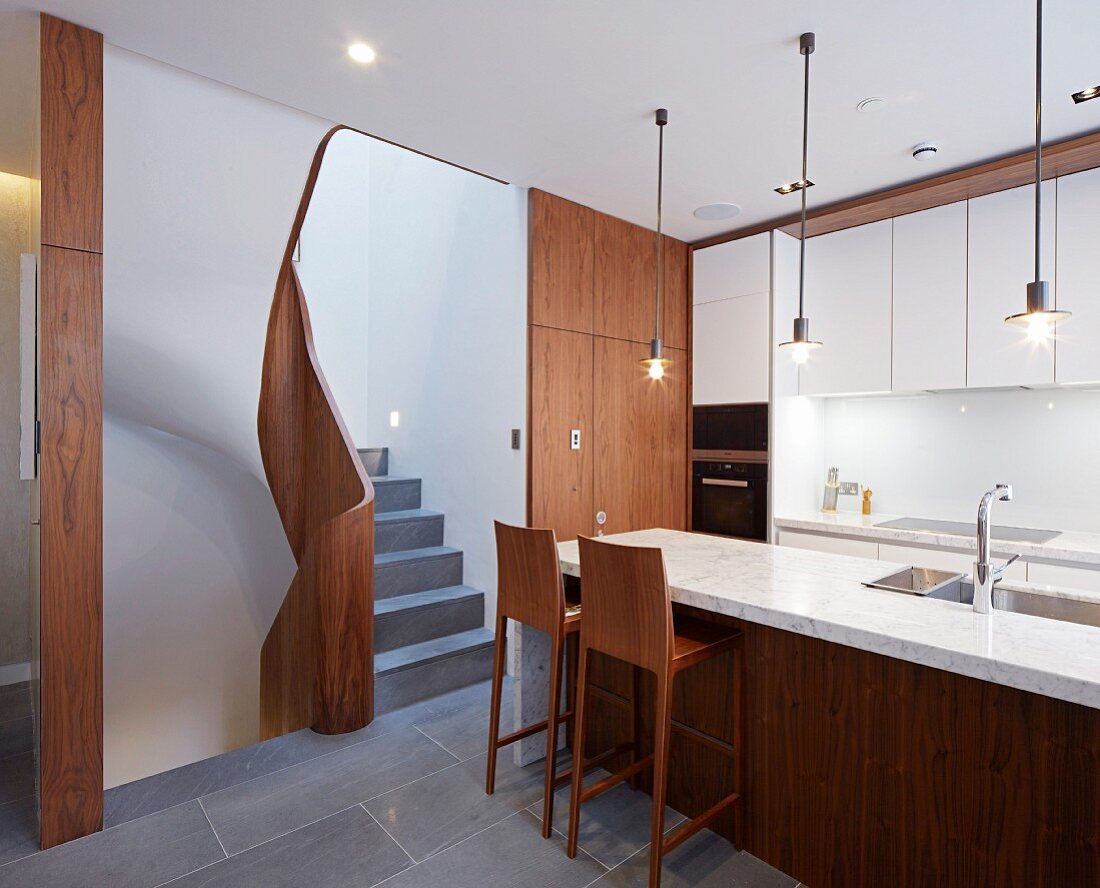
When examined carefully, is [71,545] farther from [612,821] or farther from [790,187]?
[790,187]

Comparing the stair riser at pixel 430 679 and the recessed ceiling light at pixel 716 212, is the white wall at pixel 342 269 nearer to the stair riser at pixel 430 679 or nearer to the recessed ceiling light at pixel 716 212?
the stair riser at pixel 430 679

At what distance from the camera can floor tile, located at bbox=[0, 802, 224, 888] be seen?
193 centimetres

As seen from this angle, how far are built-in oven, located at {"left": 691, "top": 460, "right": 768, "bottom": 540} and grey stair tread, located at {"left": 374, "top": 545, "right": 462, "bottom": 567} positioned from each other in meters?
1.68

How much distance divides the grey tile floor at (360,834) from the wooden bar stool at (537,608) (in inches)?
5.7

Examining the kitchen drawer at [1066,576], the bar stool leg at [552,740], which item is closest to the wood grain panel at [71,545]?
the bar stool leg at [552,740]

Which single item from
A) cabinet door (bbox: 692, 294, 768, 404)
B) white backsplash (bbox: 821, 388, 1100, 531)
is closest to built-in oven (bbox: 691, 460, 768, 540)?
cabinet door (bbox: 692, 294, 768, 404)

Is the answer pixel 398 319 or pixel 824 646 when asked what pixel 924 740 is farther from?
pixel 398 319

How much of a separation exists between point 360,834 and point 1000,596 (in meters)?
2.25

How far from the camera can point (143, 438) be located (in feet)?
12.2

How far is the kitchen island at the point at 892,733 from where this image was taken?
4.58 feet

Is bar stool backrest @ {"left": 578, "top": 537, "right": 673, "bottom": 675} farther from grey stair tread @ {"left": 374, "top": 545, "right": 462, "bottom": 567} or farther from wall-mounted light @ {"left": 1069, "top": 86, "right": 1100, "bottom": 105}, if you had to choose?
wall-mounted light @ {"left": 1069, "top": 86, "right": 1100, "bottom": 105}

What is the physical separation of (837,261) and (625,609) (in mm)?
2942

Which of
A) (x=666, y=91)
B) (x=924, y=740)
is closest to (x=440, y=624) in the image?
(x=924, y=740)

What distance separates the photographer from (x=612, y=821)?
221 cm
